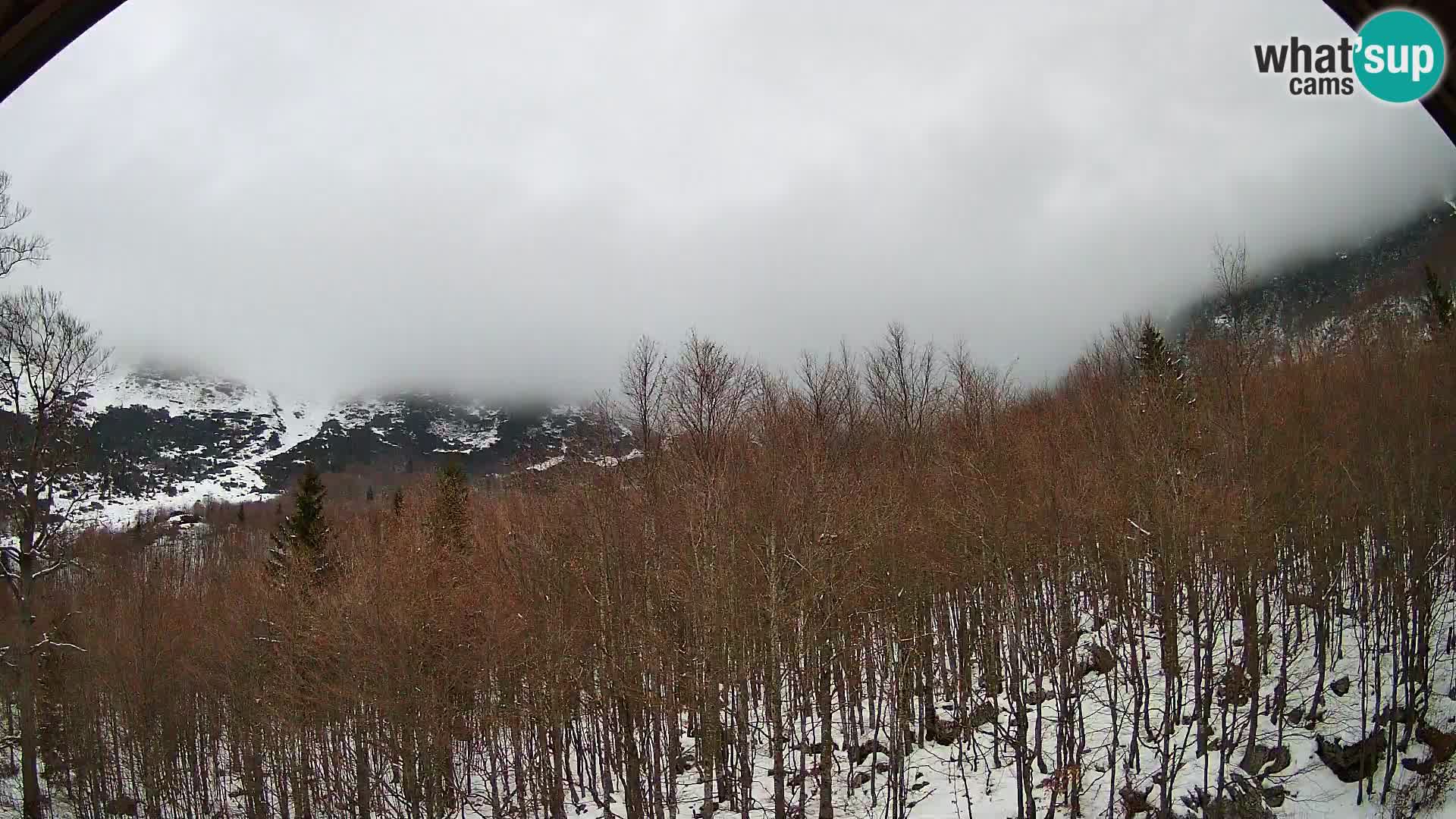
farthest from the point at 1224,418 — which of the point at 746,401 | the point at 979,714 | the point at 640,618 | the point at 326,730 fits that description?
the point at 326,730

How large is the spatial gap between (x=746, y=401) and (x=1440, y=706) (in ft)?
62.7

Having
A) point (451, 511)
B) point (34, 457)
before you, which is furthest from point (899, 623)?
point (34, 457)

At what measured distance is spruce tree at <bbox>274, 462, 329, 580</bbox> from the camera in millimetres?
28969

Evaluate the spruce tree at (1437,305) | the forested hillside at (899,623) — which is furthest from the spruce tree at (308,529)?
the spruce tree at (1437,305)

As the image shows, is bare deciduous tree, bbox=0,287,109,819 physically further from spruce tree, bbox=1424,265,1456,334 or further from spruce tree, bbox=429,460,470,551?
spruce tree, bbox=1424,265,1456,334

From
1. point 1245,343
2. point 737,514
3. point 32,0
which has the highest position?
point 1245,343

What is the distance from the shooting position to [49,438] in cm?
1858

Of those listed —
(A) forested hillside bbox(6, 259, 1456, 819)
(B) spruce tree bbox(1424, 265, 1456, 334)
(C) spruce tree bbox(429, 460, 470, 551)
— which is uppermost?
(B) spruce tree bbox(1424, 265, 1456, 334)

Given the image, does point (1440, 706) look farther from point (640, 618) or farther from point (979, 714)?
point (640, 618)

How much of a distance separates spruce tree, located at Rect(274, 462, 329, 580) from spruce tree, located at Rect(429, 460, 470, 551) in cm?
460

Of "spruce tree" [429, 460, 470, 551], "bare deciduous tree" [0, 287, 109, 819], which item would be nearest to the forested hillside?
"spruce tree" [429, 460, 470, 551]

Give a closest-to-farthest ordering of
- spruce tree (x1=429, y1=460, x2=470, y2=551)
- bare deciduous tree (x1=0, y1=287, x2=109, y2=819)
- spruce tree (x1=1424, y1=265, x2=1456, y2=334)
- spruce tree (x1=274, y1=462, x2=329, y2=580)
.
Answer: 1. bare deciduous tree (x1=0, y1=287, x2=109, y2=819)
2. spruce tree (x1=1424, y1=265, x2=1456, y2=334)
3. spruce tree (x1=429, y1=460, x2=470, y2=551)
4. spruce tree (x1=274, y1=462, x2=329, y2=580)

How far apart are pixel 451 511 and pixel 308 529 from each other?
5.89 meters

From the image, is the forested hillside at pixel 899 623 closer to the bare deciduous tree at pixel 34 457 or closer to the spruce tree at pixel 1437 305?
the spruce tree at pixel 1437 305
